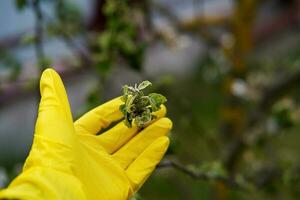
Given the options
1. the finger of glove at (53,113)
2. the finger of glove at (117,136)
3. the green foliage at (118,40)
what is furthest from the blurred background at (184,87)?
the finger of glove at (53,113)

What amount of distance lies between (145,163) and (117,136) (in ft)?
0.25

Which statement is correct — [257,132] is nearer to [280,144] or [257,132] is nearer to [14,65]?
[14,65]

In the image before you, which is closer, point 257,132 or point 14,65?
point 14,65

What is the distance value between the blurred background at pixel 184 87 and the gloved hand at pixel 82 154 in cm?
8

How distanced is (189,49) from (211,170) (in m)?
3.69

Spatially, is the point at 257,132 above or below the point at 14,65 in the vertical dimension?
below

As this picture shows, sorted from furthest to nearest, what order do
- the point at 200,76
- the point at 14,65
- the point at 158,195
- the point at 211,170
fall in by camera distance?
the point at 200,76, the point at 158,195, the point at 14,65, the point at 211,170

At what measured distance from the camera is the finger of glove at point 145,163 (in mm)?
1146

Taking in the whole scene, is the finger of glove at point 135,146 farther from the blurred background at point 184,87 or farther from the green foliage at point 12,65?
the green foliage at point 12,65

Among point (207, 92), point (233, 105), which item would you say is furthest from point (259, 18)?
point (233, 105)

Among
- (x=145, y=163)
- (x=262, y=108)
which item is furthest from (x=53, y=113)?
(x=262, y=108)

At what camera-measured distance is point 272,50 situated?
5230 mm

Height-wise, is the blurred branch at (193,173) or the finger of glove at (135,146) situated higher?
the finger of glove at (135,146)

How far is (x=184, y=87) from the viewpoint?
14.7ft
